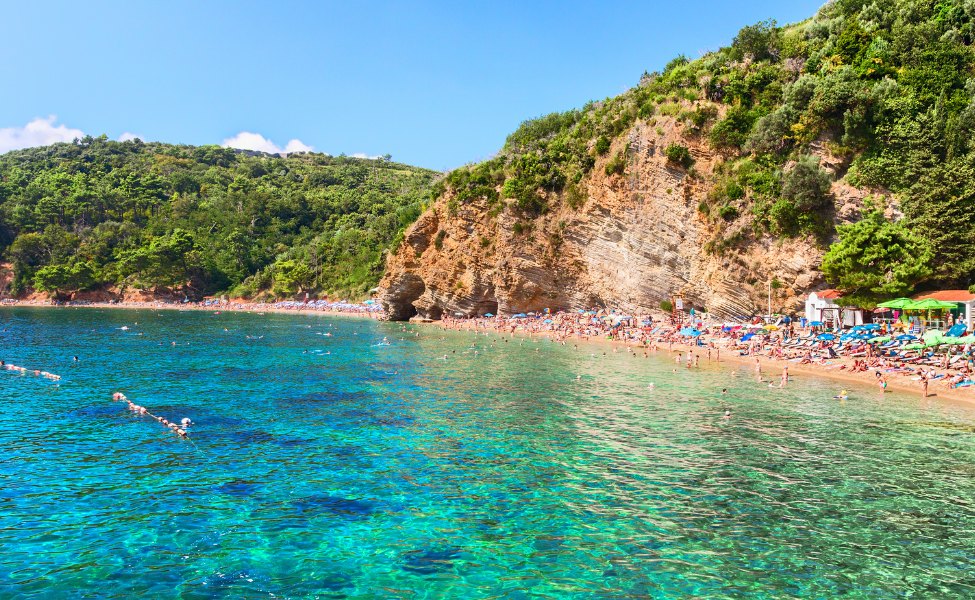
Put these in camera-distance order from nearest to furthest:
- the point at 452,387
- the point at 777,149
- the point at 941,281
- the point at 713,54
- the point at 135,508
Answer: the point at 135,508 < the point at 452,387 < the point at 941,281 < the point at 777,149 < the point at 713,54

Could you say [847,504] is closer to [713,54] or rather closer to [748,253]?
[748,253]

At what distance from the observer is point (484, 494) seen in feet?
39.4

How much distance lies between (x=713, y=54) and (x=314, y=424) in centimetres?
5020

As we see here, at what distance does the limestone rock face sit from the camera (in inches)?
1622

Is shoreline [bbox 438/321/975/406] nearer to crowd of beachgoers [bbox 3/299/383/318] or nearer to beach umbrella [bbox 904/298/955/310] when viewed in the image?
beach umbrella [bbox 904/298/955/310]

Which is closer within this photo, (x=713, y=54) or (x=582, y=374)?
(x=582, y=374)

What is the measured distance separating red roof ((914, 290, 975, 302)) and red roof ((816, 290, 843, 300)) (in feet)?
15.4

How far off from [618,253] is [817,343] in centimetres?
2172

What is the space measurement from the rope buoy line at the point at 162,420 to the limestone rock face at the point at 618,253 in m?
37.2

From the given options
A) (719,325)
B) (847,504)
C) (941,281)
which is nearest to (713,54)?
(719,325)

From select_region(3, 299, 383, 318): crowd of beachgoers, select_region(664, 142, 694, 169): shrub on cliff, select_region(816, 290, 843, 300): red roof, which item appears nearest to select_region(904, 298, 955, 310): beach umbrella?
select_region(816, 290, 843, 300): red roof

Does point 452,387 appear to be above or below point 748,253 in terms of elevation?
below

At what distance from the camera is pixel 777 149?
40594mm

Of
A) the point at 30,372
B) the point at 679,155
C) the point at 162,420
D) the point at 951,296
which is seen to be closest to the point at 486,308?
the point at 679,155
